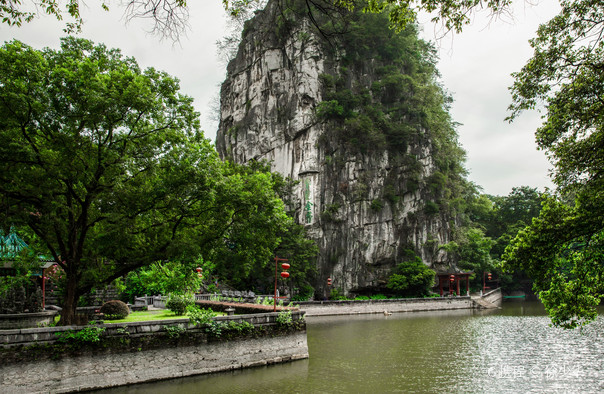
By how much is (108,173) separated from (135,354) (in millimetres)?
5269

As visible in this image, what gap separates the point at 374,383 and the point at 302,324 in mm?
4535

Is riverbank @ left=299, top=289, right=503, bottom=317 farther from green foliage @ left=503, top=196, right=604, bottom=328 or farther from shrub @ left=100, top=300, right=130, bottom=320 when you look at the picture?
green foliage @ left=503, top=196, right=604, bottom=328

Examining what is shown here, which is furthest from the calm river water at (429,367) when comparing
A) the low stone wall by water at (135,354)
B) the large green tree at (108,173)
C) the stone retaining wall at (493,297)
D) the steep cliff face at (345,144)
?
the stone retaining wall at (493,297)

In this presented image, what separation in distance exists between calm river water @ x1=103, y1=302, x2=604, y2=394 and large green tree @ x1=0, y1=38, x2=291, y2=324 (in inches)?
164

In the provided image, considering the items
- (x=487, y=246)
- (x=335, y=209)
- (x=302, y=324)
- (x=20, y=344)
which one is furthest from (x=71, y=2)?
(x=487, y=246)

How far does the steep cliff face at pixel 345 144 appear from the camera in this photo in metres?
40.9

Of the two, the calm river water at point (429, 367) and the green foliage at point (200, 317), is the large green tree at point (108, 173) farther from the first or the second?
the calm river water at point (429, 367)

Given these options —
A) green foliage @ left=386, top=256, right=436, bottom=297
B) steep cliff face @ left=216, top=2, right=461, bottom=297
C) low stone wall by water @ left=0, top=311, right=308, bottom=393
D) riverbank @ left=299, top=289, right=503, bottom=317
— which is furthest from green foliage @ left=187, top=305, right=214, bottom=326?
green foliage @ left=386, top=256, right=436, bottom=297

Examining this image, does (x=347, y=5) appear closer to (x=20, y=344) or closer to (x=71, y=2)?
(x=71, y=2)

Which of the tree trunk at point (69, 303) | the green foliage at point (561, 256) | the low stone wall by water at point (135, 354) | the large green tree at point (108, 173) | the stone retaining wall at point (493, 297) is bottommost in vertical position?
the stone retaining wall at point (493, 297)

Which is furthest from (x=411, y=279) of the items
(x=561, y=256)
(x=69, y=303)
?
(x=69, y=303)

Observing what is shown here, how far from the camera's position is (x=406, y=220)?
1734 inches

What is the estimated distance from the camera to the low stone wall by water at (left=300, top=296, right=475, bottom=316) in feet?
103

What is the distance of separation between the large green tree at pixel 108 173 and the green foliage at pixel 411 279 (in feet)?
89.2
